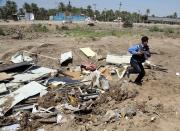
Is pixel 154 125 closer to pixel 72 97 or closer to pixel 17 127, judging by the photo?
pixel 72 97

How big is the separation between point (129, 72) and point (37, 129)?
4713 mm

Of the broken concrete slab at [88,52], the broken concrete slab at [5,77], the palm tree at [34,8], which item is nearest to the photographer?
the broken concrete slab at [5,77]

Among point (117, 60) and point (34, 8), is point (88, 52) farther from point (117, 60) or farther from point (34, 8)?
point (34, 8)

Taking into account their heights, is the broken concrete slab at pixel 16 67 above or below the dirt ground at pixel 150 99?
above

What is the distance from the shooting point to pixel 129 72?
11453 millimetres

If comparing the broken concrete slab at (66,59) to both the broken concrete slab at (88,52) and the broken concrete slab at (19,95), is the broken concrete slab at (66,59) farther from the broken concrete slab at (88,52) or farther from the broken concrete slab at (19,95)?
the broken concrete slab at (19,95)

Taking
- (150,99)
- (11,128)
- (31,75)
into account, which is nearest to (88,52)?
(31,75)

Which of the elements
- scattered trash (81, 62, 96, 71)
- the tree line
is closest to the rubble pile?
scattered trash (81, 62, 96, 71)

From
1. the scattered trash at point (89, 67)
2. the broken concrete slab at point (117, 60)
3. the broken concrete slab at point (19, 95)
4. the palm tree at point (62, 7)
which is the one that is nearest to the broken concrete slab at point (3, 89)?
the broken concrete slab at point (19, 95)

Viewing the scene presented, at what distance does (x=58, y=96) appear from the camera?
9117mm

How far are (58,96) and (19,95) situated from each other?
1081mm

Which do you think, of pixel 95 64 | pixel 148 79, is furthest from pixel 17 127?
pixel 95 64

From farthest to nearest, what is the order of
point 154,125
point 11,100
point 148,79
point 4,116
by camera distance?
1. point 148,79
2. point 11,100
3. point 4,116
4. point 154,125

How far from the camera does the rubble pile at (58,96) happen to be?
803 centimetres
